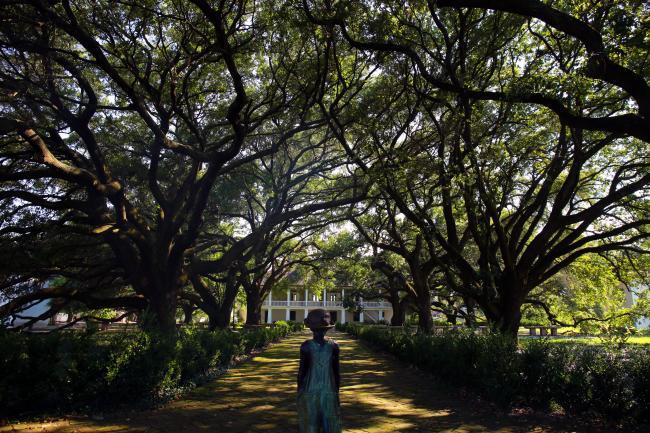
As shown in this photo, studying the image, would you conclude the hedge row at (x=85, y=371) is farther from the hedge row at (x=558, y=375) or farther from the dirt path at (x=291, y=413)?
the hedge row at (x=558, y=375)

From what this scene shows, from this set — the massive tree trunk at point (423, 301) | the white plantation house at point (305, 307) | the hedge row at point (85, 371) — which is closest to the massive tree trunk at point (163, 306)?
the hedge row at point (85, 371)

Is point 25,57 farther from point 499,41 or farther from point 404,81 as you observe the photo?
point 499,41

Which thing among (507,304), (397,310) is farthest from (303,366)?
(397,310)

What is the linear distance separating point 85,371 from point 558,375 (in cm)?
758

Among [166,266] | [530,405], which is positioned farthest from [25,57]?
[530,405]

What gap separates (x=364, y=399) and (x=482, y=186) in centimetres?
634

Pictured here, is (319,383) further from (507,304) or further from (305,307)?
(305,307)

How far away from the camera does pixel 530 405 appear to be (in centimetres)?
795

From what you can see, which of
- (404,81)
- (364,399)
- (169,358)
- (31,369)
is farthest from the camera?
(404,81)

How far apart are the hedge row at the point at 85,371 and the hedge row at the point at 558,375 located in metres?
6.00

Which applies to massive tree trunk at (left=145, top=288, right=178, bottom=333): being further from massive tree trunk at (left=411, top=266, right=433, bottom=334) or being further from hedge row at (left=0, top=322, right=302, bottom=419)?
massive tree trunk at (left=411, top=266, right=433, bottom=334)

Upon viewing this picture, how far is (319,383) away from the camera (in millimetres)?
4398

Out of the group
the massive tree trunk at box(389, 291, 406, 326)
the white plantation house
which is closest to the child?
the massive tree trunk at box(389, 291, 406, 326)

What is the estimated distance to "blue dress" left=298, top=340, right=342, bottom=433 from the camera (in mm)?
4273
